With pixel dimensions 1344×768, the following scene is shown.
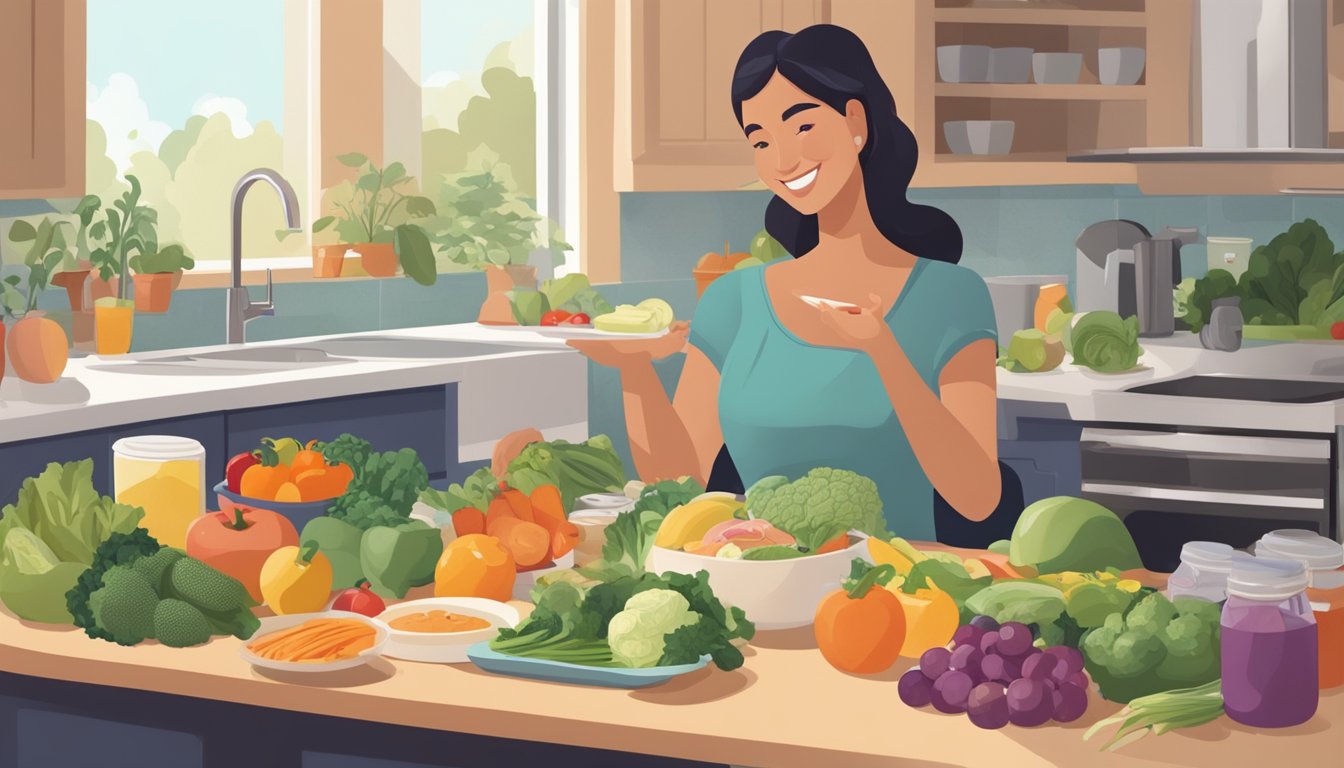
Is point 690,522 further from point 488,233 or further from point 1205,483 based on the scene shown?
point 488,233

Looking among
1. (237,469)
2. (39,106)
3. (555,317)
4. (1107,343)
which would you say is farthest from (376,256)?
(237,469)

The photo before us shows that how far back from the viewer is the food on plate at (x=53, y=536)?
1778mm

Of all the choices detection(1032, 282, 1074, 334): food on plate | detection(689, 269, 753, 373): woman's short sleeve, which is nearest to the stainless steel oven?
detection(1032, 282, 1074, 334): food on plate

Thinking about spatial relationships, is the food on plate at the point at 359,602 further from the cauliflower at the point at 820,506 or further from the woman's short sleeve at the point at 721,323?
the woman's short sleeve at the point at 721,323

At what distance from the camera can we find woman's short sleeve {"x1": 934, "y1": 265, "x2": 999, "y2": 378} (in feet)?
8.34

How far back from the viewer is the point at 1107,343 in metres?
3.89

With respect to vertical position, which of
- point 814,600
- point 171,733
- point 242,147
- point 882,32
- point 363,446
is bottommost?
point 171,733

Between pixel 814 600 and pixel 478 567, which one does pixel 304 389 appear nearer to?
pixel 478 567

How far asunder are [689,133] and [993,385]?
2.45 metres

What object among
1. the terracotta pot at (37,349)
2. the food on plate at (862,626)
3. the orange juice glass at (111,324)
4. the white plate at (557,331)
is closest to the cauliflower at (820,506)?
the food on plate at (862,626)

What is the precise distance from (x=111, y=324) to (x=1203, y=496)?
2.41m

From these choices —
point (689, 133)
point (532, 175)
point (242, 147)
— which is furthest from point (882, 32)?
point (242, 147)

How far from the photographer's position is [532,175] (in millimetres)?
5383

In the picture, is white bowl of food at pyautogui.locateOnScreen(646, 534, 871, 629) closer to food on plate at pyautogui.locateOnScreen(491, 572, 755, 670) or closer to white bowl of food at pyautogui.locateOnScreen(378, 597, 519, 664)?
food on plate at pyautogui.locateOnScreen(491, 572, 755, 670)
